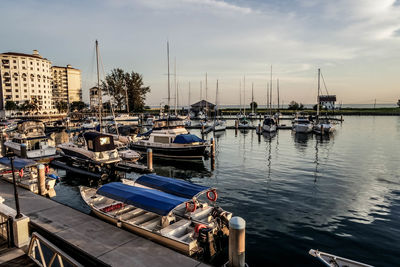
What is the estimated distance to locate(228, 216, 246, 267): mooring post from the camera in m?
8.83

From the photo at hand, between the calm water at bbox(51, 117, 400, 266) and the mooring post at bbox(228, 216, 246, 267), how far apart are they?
3300 millimetres

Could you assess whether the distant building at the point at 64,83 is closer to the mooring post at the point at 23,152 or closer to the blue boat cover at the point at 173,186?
the mooring post at the point at 23,152

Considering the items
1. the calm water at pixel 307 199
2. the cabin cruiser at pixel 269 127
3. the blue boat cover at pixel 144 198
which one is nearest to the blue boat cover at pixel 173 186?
the blue boat cover at pixel 144 198

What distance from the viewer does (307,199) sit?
19609 millimetres

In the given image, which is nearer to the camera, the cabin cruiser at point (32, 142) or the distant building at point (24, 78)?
the cabin cruiser at point (32, 142)

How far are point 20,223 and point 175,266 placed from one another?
21.9ft

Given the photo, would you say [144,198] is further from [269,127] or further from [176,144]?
[269,127]

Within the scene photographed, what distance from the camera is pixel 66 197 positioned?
21078 millimetres

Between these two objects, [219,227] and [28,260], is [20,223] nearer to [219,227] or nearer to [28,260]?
[28,260]

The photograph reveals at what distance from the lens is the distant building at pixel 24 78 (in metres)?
135

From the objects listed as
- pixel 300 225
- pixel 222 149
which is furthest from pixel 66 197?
pixel 222 149

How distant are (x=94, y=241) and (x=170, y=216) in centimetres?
372

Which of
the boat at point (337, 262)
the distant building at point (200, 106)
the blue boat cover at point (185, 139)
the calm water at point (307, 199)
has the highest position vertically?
the distant building at point (200, 106)

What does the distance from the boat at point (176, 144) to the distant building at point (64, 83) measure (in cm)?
16531
